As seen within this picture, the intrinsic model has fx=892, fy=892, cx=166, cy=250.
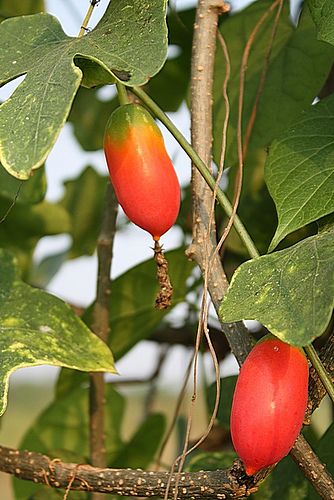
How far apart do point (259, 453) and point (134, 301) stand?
0.38 meters

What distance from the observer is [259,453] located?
1.17 ft

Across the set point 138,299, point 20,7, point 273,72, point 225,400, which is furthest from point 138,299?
point 20,7

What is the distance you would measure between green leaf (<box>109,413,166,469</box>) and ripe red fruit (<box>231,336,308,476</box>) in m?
0.50

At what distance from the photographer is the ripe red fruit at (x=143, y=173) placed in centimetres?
40

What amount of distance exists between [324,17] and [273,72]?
0.80 ft

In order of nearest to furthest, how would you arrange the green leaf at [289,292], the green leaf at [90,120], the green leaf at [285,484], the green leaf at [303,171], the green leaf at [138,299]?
the green leaf at [289,292], the green leaf at [303,171], the green leaf at [285,484], the green leaf at [138,299], the green leaf at [90,120]

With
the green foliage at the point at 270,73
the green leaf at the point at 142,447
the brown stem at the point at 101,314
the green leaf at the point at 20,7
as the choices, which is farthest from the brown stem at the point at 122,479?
the green leaf at the point at 20,7

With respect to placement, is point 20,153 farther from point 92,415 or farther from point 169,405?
point 169,405

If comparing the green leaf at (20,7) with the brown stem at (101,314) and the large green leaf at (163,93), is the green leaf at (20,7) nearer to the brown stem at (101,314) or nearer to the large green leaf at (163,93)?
the large green leaf at (163,93)

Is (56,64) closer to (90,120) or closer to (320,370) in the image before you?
(320,370)

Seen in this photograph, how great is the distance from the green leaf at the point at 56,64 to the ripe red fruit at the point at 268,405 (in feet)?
0.40

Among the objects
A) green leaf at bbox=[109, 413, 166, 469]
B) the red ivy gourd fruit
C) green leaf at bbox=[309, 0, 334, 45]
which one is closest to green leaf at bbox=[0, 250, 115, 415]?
the red ivy gourd fruit

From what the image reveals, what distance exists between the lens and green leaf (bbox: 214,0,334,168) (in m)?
0.67

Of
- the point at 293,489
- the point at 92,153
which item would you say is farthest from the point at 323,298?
the point at 92,153
